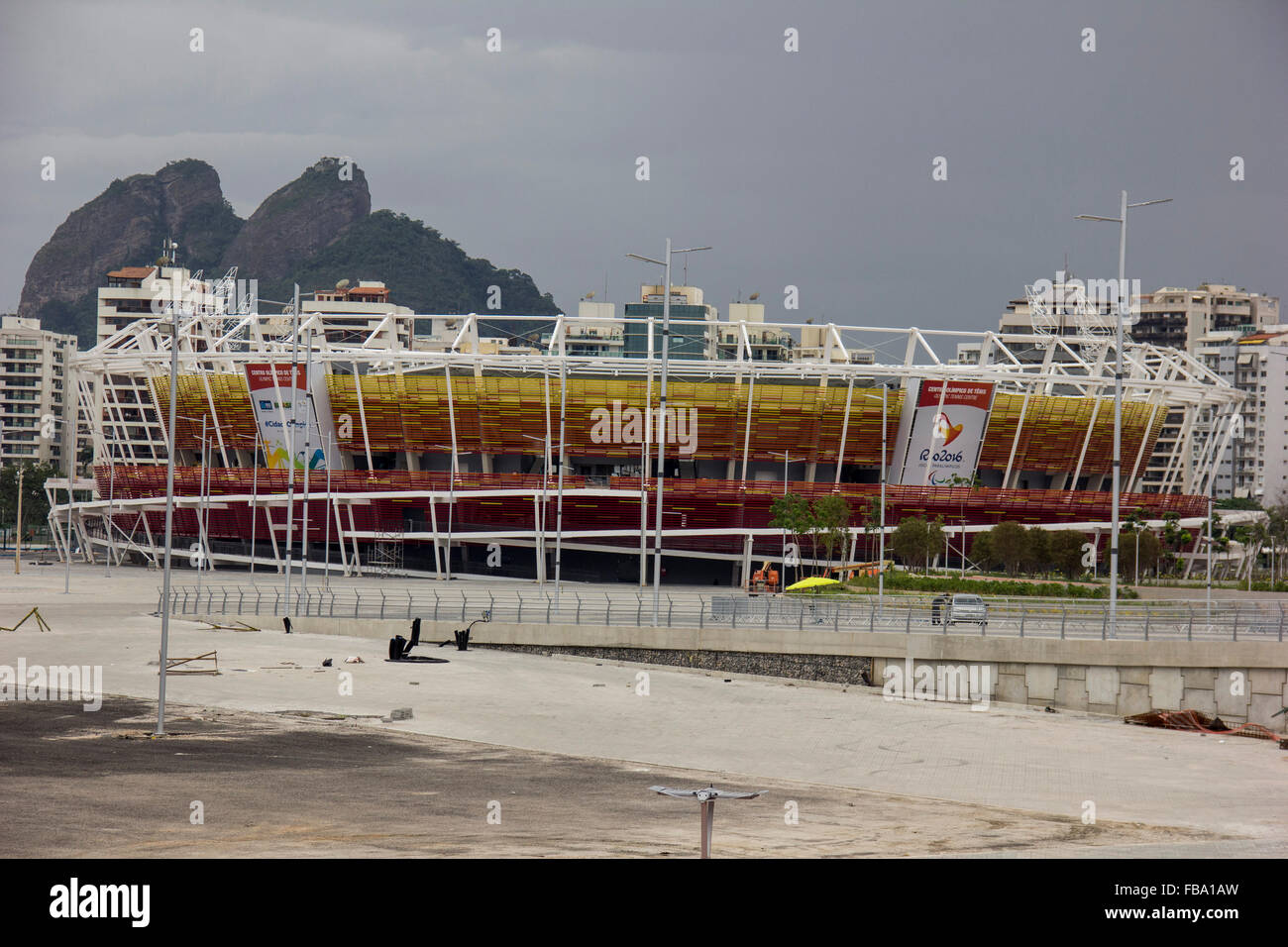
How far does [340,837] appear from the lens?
17500 mm

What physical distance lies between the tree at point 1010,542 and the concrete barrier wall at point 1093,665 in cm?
3705

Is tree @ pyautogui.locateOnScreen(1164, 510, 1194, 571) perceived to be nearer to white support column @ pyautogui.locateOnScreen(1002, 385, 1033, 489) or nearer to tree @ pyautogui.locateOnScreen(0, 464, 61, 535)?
white support column @ pyautogui.locateOnScreen(1002, 385, 1033, 489)

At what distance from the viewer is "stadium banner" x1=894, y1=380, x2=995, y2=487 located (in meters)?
86.9

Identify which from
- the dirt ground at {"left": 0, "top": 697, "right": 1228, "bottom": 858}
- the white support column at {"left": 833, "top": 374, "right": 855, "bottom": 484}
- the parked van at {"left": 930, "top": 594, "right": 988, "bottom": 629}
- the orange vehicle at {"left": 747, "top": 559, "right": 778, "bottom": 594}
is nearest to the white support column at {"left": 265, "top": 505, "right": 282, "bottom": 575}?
the orange vehicle at {"left": 747, "top": 559, "right": 778, "bottom": 594}

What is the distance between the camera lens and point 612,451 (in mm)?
89188

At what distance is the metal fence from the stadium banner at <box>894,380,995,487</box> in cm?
3867

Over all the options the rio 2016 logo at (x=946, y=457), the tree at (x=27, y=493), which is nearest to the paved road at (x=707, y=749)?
the rio 2016 logo at (x=946, y=457)

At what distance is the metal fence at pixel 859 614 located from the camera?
130 ft

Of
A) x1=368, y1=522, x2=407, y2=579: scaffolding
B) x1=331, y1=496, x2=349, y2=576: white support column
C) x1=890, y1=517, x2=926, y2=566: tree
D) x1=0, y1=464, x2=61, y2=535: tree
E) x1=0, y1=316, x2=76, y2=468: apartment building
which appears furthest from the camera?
x1=0, y1=316, x2=76, y2=468: apartment building

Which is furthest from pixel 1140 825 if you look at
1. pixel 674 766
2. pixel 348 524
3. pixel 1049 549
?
pixel 348 524

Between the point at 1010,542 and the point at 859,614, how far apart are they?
34.4 meters

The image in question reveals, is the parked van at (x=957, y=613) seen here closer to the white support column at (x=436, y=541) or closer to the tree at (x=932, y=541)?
the tree at (x=932, y=541)

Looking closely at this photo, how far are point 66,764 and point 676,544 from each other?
65.9 m

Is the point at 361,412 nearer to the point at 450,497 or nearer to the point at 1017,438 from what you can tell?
the point at 450,497
